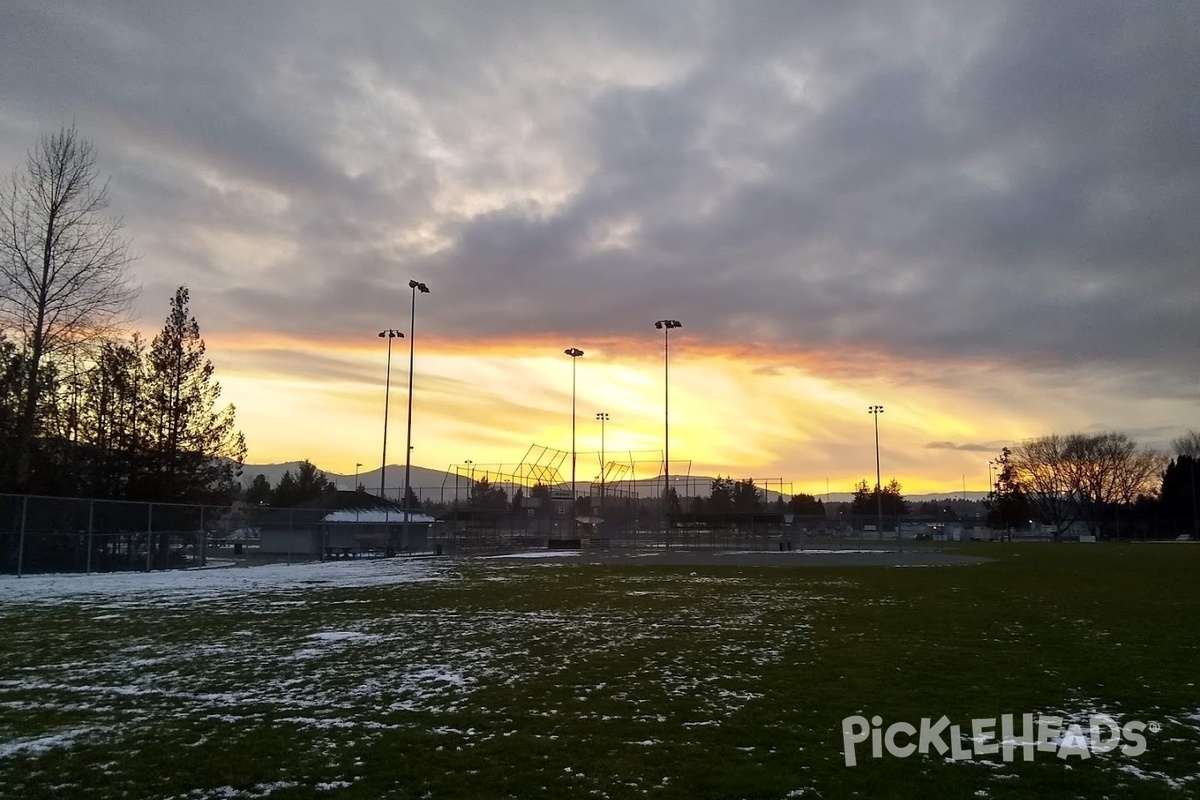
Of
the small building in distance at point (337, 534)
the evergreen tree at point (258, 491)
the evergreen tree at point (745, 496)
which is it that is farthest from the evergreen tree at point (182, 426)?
the evergreen tree at point (258, 491)

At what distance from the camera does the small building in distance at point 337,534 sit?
42.0 metres

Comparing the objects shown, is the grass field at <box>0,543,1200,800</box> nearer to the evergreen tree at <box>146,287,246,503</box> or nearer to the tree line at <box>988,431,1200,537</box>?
the evergreen tree at <box>146,287,246,503</box>

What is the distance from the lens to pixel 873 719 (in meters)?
7.82

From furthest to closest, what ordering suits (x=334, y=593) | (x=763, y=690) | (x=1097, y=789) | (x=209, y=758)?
(x=334, y=593) < (x=763, y=690) < (x=209, y=758) < (x=1097, y=789)

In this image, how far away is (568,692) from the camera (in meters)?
9.07

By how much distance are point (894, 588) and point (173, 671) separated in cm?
1818

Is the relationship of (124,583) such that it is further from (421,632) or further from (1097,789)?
(1097,789)

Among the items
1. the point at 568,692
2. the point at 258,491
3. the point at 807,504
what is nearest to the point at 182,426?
the point at 568,692

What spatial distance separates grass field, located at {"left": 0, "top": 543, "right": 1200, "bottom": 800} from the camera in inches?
238

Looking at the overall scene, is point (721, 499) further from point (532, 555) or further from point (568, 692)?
point (568, 692)

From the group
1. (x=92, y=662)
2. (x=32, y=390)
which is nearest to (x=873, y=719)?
(x=92, y=662)

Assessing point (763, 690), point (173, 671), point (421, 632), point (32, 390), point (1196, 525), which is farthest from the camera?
point (1196, 525)

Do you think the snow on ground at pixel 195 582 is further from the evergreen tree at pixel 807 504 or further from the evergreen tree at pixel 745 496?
the evergreen tree at pixel 807 504

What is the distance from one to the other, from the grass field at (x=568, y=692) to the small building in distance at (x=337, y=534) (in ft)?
74.6
